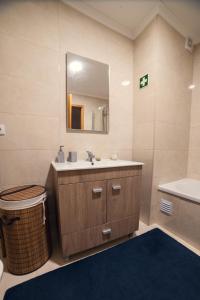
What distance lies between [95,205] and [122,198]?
282mm

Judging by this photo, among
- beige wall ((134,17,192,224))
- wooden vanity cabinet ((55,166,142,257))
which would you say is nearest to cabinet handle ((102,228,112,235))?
wooden vanity cabinet ((55,166,142,257))

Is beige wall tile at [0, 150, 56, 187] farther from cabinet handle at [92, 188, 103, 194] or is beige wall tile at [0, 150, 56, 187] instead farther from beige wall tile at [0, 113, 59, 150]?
cabinet handle at [92, 188, 103, 194]

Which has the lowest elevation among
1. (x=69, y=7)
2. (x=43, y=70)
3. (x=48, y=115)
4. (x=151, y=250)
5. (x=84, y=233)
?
(x=151, y=250)

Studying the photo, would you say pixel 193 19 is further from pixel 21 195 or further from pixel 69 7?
pixel 21 195

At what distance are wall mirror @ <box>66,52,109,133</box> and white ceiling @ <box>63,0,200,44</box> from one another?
1.75ft

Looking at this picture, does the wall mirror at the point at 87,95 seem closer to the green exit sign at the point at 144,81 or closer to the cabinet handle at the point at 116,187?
the green exit sign at the point at 144,81

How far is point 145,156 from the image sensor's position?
1.65m

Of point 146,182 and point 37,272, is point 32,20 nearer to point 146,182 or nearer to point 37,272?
point 146,182

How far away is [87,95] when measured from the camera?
1500 millimetres

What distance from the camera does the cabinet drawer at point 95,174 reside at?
98cm

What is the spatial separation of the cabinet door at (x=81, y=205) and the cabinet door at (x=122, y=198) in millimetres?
72

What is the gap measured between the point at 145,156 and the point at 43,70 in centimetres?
151

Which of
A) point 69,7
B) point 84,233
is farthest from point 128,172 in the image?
point 69,7

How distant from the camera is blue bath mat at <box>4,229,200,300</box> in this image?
844 millimetres
